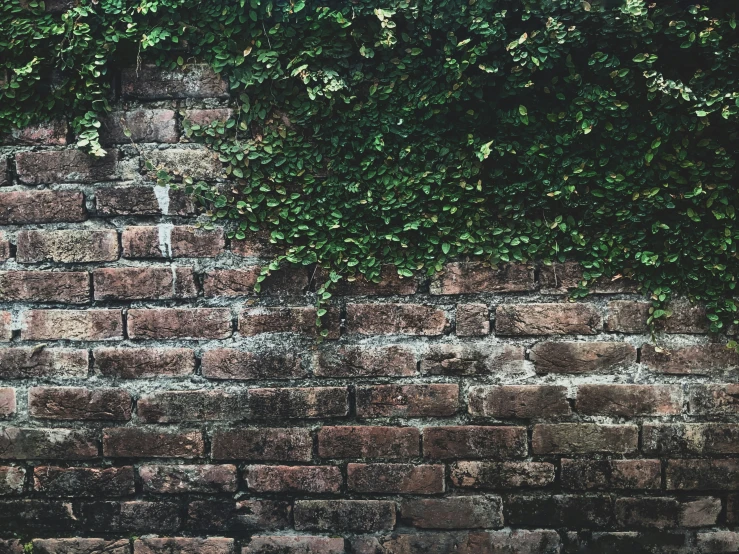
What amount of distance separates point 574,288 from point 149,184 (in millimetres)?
1192

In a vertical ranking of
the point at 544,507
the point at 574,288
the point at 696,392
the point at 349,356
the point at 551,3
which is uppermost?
the point at 551,3

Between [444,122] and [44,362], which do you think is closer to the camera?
[444,122]

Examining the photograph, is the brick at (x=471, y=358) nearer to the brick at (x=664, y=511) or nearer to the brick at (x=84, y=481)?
the brick at (x=664, y=511)

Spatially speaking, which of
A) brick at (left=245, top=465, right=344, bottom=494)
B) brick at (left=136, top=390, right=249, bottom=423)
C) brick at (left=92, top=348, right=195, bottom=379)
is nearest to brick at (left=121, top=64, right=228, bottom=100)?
brick at (left=92, top=348, right=195, bottom=379)

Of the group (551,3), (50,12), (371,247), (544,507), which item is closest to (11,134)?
(50,12)

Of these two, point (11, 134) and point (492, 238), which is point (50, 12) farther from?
point (492, 238)

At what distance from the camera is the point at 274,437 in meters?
1.47

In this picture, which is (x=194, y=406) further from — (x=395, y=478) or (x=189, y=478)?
(x=395, y=478)

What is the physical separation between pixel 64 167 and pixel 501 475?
4.83 feet

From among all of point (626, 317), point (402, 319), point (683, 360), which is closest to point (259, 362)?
point (402, 319)

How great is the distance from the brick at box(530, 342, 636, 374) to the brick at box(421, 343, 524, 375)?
75 millimetres

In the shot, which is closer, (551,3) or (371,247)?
(551,3)

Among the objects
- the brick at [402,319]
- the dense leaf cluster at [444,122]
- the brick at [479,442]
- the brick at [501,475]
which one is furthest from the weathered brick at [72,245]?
the brick at [501,475]

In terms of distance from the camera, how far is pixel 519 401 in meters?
1.45
